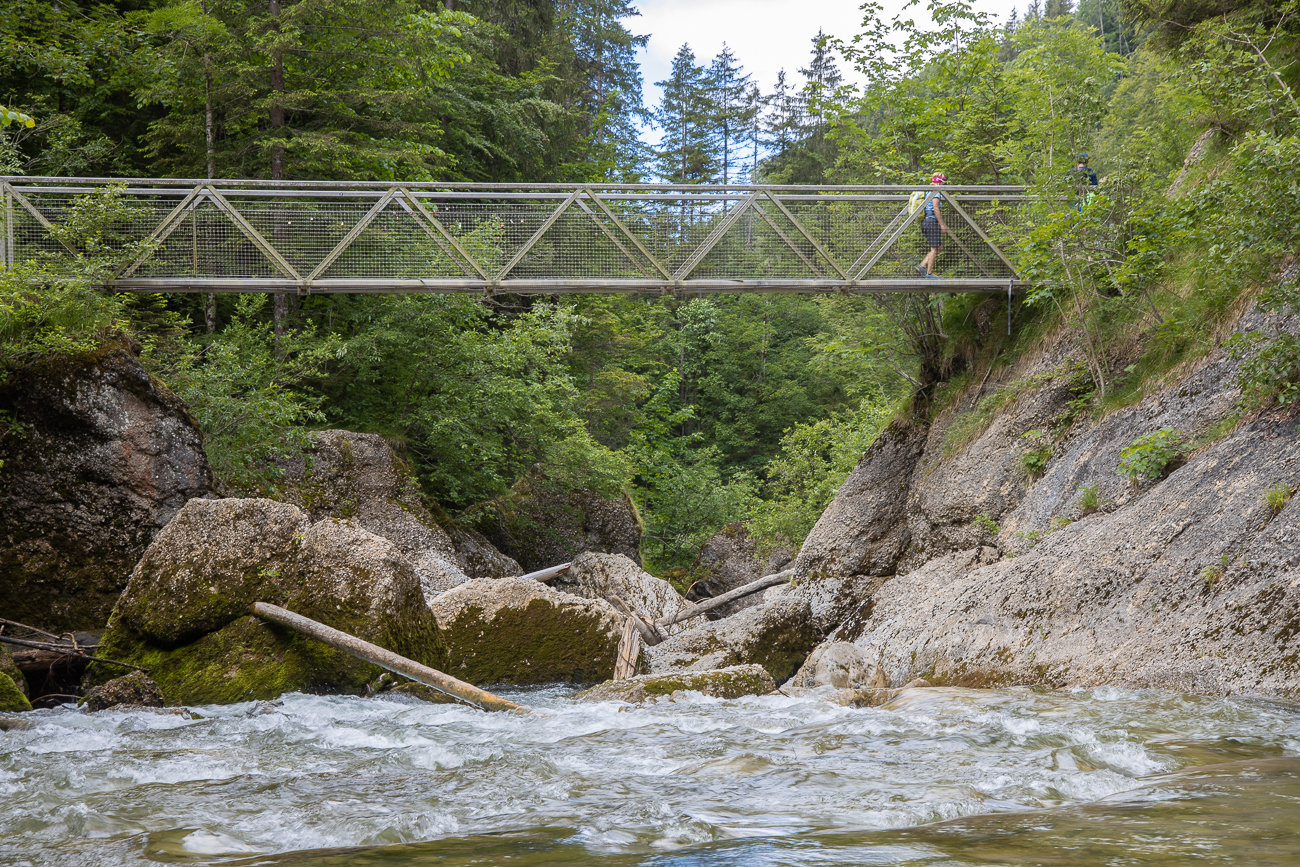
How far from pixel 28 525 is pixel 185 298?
878 centimetres

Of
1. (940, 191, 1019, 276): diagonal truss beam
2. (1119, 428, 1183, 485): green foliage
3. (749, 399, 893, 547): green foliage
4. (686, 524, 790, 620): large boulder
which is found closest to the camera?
(1119, 428, 1183, 485): green foliage

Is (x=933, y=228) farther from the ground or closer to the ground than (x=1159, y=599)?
farther from the ground

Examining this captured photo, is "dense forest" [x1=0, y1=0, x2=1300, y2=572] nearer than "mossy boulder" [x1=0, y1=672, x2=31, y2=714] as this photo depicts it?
No

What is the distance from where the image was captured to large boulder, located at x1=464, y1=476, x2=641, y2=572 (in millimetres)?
17812

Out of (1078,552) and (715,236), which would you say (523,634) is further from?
(715,236)

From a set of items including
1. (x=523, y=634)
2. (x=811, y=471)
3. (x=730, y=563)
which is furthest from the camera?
(x=811, y=471)

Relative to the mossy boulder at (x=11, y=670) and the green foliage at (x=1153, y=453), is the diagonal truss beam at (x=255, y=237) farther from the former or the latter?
the green foliage at (x=1153, y=453)

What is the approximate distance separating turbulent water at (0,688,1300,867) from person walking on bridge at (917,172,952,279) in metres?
6.97

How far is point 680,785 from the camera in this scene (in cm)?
393

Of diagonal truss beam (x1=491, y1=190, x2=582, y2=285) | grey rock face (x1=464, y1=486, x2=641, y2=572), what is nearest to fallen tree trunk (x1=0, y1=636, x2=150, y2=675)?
diagonal truss beam (x1=491, y1=190, x2=582, y2=285)

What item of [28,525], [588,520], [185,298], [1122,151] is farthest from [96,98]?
[1122,151]

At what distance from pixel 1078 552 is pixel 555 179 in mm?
19626

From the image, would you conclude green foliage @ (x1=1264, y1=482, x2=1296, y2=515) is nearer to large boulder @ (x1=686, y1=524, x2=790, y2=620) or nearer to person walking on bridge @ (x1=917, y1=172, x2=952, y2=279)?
person walking on bridge @ (x1=917, y1=172, x2=952, y2=279)

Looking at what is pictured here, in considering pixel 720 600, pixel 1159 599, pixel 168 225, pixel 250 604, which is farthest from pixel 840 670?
pixel 168 225
